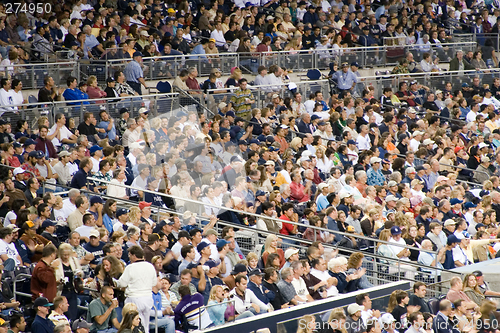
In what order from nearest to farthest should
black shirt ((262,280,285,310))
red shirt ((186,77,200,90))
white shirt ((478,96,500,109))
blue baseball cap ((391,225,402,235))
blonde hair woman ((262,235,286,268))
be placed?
black shirt ((262,280,285,310)), blonde hair woman ((262,235,286,268)), blue baseball cap ((391,225,402,235)), red shirt ((186,77,200,90)), white shirt ((478,96,500,109))

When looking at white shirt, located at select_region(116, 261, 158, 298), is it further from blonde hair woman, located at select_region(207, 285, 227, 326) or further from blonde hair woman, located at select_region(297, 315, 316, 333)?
blonde hair woman, located at select_region(297, 315, 316, 333)

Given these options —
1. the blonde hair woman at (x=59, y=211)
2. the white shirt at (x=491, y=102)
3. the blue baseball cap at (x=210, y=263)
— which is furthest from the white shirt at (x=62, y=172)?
the white shirt at (x=491, y=102)

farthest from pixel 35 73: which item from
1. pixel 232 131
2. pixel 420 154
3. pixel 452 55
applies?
pixel 452 55

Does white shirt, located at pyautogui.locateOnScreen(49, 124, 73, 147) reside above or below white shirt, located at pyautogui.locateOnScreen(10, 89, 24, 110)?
below

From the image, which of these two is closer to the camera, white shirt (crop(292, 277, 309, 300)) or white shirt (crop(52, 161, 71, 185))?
white shirt (crop(292, 277, 309, 300))

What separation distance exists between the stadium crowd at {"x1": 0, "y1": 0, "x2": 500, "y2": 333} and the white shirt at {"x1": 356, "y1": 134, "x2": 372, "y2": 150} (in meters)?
0.03

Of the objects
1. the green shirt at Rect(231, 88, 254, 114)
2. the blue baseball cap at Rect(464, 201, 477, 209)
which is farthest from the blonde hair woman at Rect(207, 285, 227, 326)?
the green shirt at Rect(231, 88, 254, 114)

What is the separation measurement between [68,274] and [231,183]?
14.6ft

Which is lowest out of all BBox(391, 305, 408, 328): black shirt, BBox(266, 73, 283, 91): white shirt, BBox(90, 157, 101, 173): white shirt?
BBox(391, 305, 408, 328): black shirt

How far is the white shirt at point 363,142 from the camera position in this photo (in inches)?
689

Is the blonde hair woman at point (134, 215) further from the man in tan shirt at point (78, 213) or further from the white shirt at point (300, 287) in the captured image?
the white shirt at point (300, 287)

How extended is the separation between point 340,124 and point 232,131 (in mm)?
3279

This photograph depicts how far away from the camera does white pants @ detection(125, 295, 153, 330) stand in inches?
355

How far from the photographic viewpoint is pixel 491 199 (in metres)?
Result: 15.5
